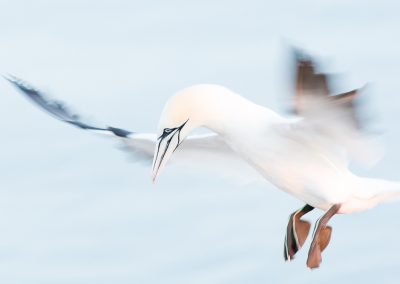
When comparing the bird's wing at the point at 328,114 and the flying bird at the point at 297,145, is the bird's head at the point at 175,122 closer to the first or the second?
the flying bird at the point at 297,145

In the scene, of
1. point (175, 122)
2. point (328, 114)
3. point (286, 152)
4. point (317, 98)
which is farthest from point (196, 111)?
point (317, 98)

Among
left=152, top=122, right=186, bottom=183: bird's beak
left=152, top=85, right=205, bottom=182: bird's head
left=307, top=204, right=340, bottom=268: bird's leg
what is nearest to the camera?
left=152, top=85, right=205, bottom=182: bird's head

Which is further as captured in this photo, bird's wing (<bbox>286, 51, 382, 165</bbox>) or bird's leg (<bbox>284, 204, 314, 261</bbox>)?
bird's leg (<bbox>284, 204, 314, 261</bbox>)

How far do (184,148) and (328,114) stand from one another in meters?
2.49

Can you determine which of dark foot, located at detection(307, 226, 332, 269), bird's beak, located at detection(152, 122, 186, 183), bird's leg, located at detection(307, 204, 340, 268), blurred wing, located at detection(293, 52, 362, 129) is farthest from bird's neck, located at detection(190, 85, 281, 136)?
dark foot, located at detection(307, 226, 332, 269)

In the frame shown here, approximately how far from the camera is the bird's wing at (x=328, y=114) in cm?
1409

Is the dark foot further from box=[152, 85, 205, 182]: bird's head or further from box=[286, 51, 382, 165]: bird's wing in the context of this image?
box=[152, 85, 205, 182]: bird's head

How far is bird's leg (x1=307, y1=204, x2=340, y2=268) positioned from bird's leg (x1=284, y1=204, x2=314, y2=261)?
25cm

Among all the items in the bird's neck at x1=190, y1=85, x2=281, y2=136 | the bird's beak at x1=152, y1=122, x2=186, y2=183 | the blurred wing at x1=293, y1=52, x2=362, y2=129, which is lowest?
the bird's beak at x1=152, y1=122, x2=186, y2=183

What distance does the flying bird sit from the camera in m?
15.0

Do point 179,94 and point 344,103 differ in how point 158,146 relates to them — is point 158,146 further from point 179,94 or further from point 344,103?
point 344,103

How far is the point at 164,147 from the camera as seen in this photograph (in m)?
15.5

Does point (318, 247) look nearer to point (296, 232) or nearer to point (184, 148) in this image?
point (296, 232)

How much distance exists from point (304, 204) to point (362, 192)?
0.58m
